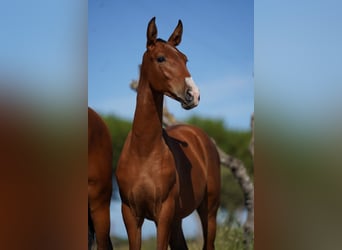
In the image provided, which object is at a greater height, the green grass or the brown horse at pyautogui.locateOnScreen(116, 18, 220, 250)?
the brown horse at pyautogui.locateOnScreen(116, 18, 220, 250)

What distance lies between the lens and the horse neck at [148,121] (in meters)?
2.09

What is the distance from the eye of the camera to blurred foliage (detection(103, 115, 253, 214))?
7.44 feet

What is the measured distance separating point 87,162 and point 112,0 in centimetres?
85

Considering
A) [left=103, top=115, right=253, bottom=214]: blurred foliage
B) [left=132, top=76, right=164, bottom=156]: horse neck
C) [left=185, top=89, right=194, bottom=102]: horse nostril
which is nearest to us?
[left=185, top=89, right=194, bottom=102]: horse nostril

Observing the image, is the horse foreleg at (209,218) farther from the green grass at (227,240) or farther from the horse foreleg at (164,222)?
the horse foreleg at (164,222)

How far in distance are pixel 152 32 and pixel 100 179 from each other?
81cm

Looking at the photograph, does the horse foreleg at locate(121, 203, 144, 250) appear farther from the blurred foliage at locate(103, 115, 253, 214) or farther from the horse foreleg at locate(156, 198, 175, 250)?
the blurred foliage at locate(103, 115, 253, 214)

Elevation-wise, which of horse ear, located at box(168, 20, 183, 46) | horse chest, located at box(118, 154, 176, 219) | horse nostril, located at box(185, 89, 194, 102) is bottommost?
horse chest, located at box(118, 154, 176, 219)

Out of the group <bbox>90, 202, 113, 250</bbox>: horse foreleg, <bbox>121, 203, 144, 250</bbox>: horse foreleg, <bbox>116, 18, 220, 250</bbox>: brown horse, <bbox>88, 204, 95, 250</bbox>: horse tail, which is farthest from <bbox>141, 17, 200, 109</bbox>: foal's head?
<bbox>88, 204, 95, 250</bbox>: horse tail

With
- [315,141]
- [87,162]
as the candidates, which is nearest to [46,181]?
[87,162]

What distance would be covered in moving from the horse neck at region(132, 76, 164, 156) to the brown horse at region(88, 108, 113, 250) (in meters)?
0.26

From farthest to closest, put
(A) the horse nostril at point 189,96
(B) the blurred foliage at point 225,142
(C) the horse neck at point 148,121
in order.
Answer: (B) the blurred foliage at point 225,142
(C) the horse neck at point 148,121
(A) the horse nostril at point 189,96

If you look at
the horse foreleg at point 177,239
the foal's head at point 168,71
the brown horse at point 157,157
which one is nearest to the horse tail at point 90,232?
the brown horse at point 157,157

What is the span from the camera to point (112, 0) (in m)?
2.28
